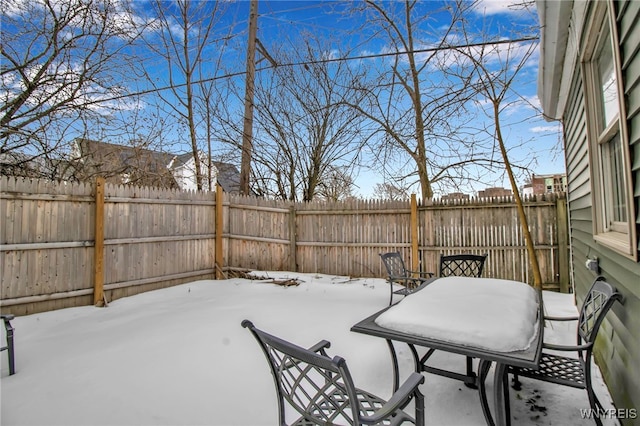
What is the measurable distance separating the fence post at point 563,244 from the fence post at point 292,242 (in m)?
4.62

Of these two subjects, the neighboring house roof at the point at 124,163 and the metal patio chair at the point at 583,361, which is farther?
the neighboring house roof at the point at 124,163

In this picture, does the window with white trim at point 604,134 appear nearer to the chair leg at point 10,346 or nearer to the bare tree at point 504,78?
the bare tree at point 504,78

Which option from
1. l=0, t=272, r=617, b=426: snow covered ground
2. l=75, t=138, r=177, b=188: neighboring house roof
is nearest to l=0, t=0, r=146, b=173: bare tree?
l=75, t=138, r=177, b=188: neighboring house roof

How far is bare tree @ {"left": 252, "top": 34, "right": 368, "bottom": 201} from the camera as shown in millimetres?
9102

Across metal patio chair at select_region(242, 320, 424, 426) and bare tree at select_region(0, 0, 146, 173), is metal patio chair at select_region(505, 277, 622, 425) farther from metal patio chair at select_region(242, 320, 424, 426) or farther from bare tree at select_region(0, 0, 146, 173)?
bare tree at select_region(0, 0, 146, 173)

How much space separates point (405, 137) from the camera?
300 inches

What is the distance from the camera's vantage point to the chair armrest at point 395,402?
1.07 m

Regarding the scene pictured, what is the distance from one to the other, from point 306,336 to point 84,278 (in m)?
3.33

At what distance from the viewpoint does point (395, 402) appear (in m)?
1.10

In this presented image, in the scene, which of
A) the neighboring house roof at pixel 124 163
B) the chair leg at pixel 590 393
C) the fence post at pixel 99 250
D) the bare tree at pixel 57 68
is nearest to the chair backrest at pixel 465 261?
the chair leg at pixel 590 393

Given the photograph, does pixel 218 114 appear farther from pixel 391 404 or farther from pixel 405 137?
pixel 391 404

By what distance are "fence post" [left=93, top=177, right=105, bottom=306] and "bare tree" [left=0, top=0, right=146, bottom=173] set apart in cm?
148

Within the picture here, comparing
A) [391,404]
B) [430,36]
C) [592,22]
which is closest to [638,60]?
[592,22]

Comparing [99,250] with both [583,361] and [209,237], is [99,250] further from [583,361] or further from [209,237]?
[583,361]
